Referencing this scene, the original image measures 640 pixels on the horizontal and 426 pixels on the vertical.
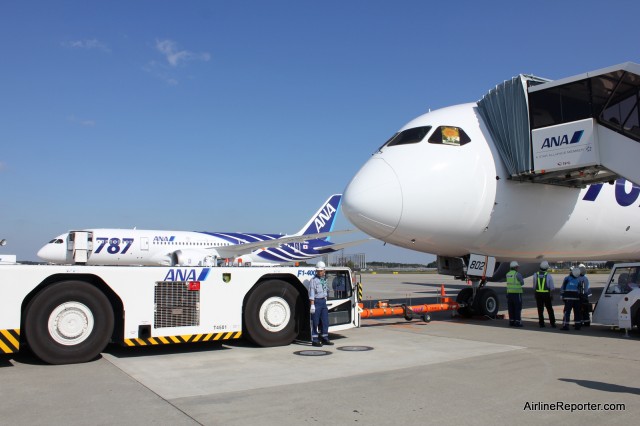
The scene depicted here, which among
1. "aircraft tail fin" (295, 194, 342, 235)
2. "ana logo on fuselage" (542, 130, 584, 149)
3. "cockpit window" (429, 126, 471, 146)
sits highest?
"aircraft tail fin" (295, 194, 342, 235)

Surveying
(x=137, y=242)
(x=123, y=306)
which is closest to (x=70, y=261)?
(x=123, y=306)

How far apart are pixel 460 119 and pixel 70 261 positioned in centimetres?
896

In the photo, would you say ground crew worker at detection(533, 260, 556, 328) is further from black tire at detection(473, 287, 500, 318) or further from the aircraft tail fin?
the aircraft tail fin

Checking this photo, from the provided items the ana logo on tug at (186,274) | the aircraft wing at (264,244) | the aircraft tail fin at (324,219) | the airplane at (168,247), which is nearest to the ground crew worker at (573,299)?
the ana logo on tug at (186,274)

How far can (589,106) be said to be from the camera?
11.1 m

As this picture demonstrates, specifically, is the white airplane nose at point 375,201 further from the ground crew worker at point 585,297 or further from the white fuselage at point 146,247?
the white fuselage at point 146,247

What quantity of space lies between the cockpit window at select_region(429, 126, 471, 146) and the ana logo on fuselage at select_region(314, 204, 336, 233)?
34203 mm

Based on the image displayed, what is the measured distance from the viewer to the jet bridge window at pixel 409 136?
38.5 feet

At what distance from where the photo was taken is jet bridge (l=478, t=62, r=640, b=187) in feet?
35.1

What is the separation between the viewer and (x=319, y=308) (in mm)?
9688

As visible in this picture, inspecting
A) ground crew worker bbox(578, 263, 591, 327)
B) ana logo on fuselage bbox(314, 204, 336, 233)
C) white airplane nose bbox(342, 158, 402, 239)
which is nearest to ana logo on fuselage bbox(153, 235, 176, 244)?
ana logo on fuselage bbox(314, 204, 336, 233)

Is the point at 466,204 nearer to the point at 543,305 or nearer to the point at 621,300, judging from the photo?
the point at 543,305

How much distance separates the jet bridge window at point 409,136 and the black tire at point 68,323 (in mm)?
7000

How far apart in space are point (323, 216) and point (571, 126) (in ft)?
117
